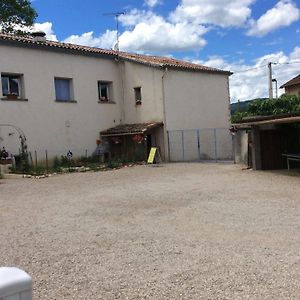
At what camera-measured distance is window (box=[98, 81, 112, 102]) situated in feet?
84.6

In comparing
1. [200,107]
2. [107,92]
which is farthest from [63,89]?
[200,107]

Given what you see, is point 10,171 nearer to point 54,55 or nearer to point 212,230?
point 54,55

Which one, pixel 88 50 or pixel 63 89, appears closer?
pixel 63 89

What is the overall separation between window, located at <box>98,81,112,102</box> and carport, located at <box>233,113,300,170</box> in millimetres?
10005

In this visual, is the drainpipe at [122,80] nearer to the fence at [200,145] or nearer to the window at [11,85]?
the fence at [200,145]

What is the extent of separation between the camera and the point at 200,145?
26375 millimetres

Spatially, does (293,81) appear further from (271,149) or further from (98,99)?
(271,149)

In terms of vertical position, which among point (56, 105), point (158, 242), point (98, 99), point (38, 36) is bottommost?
point (158, 242)

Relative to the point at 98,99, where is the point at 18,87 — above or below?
above

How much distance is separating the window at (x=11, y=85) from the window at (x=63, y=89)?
83.9 inches

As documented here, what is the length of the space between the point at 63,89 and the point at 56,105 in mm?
1212

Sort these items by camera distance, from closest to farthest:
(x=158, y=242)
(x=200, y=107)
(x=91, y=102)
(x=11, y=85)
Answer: (x=158, y=242), (x=11, y=85), (x=91, y=102), (x=200, y=107)

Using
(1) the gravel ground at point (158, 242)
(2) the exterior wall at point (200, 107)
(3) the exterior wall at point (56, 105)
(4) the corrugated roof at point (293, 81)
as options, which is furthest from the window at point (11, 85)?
(4) the corrugated roof at point (293, 81)

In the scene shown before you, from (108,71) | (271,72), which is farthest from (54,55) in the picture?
(271,72)
